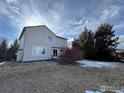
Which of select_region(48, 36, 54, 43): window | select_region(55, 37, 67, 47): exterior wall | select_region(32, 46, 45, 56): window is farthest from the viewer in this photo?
select_region(55, 37, 67, 47): exterior wall

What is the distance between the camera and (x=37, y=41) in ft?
66.3

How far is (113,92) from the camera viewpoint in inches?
216

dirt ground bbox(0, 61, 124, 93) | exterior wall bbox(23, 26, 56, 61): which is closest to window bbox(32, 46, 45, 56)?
exterior wall bbox(23, 26, 56, 61)

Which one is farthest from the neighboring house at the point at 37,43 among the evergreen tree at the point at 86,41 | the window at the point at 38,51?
the evergreen tree at the point at 86,41

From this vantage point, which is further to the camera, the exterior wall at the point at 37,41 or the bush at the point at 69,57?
the exterior wall at the point at 37,41

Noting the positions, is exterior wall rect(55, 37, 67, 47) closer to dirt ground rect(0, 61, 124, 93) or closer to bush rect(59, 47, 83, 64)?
bush rect(59, 47, 83, 64)

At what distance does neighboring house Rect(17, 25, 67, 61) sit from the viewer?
63.6 ft

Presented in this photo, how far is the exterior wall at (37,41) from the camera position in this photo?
19375mm

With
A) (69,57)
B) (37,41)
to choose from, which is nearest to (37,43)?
(37,41)

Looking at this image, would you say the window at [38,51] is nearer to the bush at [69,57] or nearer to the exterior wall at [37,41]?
the exterior wall at [37,41]

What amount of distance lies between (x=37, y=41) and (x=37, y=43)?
0.38 metres

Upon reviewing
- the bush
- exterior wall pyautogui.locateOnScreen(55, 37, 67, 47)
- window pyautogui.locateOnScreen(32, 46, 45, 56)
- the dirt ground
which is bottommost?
the dirt ground

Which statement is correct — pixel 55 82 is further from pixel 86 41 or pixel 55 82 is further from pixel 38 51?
pixel 86 41

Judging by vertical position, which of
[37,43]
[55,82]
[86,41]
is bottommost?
[55,82]
